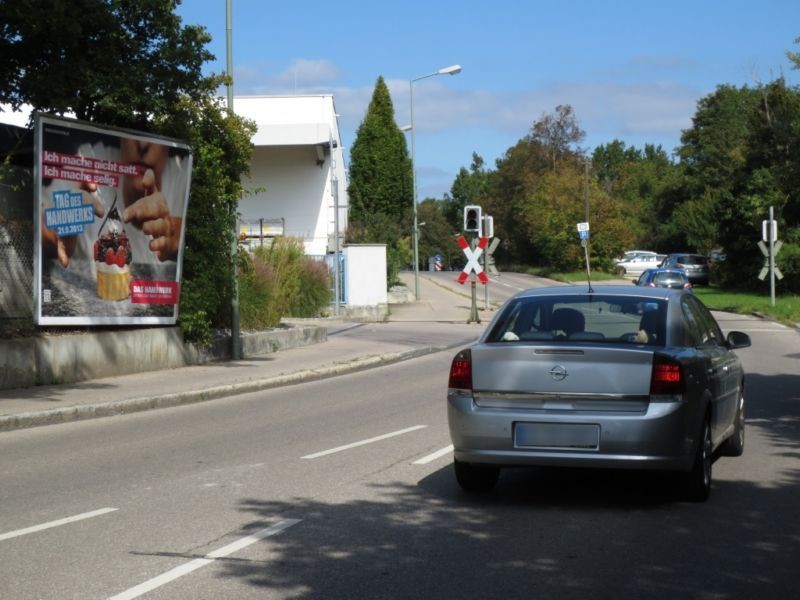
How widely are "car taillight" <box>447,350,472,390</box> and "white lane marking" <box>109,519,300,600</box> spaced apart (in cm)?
152

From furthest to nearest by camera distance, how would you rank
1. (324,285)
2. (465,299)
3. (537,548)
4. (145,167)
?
(465,299) < (324,285) < (145,167) < (537,548)

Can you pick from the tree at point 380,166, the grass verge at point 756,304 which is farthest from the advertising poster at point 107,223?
the tree at point 380,166

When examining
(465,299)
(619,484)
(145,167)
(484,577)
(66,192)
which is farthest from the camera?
(465,299)

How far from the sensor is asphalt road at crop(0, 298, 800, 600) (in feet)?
19.4

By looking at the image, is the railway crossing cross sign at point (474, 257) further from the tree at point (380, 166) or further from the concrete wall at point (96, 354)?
the tree at point (380, 166)

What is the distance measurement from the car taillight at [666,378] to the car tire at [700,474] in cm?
53

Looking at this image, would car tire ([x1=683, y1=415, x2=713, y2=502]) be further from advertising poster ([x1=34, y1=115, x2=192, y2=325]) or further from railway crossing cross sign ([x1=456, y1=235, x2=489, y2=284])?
railway crossing cross sign ([x1=456, y1=235, x2=489, y2=284])

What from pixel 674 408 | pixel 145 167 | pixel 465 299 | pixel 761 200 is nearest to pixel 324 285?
pixel 465 299

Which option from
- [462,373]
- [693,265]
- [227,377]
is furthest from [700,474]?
[693,265]

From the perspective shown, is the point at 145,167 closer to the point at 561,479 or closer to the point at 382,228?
the point at 561,479

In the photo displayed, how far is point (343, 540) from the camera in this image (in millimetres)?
6875

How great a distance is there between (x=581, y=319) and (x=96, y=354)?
1047 cm

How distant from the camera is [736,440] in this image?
1006 cm

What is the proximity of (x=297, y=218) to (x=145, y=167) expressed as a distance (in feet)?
94.9
